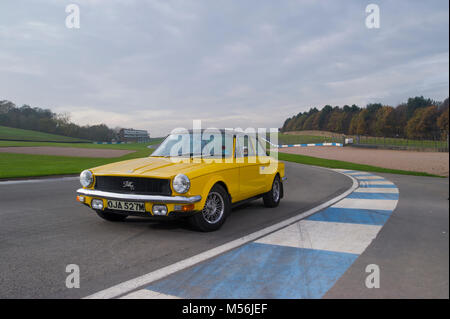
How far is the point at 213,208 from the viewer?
205 inches

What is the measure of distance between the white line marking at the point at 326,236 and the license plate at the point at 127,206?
5.65 feet

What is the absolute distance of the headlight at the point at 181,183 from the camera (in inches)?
180

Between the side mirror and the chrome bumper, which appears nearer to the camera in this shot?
the chrome bumper

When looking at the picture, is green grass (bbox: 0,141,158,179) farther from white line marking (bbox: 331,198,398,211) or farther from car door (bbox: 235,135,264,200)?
white line marking (bbox: 331,198,398,211)

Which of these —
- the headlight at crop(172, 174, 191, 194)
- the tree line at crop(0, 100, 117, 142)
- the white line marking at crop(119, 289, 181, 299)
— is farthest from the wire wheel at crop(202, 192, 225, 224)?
the tree line at crop(0, 100, 117, 142)

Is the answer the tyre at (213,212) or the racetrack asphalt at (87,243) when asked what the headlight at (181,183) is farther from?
the racetrack asphalt at (87,243)

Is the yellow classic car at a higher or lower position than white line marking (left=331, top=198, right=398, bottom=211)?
higher

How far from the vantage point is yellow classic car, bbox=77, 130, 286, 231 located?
15.2 ft

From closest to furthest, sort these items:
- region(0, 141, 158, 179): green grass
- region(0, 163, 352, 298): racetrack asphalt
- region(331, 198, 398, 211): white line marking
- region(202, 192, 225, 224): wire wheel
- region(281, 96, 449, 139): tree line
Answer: region(0, 163, 352, 298): racetrack asphalt < region(202, 192, 225, 224): wire wheel < region(331, 198, 398, 211): white line marking < region(0, 141, 158, 179): green grass < region(281, 96, 449, 139): tree line

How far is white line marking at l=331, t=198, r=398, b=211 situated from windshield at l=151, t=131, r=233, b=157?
118 inches

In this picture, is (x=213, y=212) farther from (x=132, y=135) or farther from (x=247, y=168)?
(x=132, y=135)
